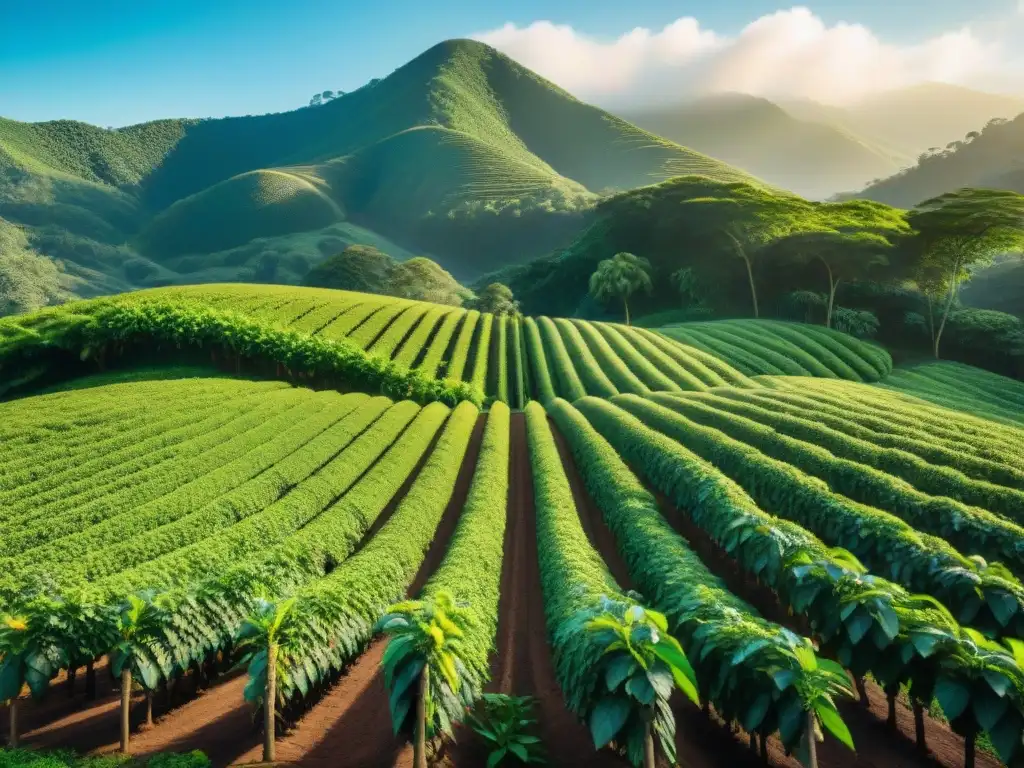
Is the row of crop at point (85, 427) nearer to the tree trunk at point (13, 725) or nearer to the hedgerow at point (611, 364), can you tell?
the tree trunk at point (13, 725)

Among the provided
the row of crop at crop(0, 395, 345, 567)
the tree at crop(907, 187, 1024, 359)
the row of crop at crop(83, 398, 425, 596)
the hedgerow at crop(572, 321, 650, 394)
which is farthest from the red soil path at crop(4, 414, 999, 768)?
the tree at crop(907, 187, 1024, 359)

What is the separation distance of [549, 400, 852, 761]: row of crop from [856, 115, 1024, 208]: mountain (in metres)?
112

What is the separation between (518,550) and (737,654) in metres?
9.65

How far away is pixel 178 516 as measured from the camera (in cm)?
1537

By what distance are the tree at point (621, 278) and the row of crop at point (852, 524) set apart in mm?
42028

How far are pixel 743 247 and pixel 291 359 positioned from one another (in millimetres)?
46569

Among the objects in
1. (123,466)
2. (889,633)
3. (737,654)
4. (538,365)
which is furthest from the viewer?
(538,365)

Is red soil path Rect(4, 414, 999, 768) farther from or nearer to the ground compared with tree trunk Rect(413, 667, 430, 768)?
nearer to the ground

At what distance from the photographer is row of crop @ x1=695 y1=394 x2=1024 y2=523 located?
A: 14.6m

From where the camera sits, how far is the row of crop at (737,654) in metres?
6.68

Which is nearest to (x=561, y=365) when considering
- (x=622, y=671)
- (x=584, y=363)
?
(x=584, y=363)

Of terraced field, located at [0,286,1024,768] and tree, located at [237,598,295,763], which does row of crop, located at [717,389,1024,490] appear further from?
tree, located at [237,598,295,763]

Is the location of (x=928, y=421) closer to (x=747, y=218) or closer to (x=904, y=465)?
(x=904, y=465)

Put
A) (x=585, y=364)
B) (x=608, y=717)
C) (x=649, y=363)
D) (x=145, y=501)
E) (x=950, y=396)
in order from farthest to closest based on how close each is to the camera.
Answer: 1. (x=585, y=364)
2. (x=649, y=363)
3. (x=950, y=396)
4. (x=145, y=501)
5. (x=608, y=717)
